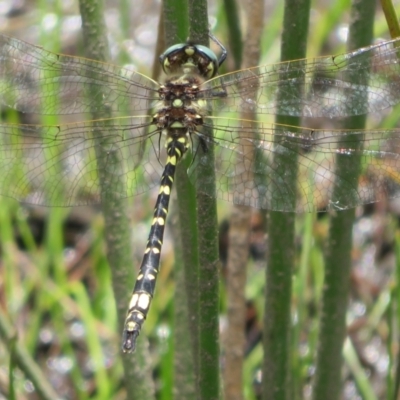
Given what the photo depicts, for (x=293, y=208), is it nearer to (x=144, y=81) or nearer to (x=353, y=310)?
(x=144, y=81)

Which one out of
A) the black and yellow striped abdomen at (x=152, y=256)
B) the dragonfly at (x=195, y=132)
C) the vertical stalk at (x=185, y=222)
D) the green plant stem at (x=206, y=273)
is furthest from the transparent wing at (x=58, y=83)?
the green plant stem at (x=206, y=273)

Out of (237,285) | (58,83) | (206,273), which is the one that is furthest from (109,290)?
(206,273)

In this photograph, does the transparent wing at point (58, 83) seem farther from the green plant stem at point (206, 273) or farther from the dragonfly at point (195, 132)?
the green plant stem at point (206, 273)

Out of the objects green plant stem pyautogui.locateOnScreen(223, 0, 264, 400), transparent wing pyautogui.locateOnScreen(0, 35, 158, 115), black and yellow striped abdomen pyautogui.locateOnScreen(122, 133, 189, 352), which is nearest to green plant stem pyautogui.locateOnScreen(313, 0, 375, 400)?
green plant stem pyautogui.locateOnScreen(223, 0, 264, 400)

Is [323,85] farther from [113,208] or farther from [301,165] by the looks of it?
[113,208]

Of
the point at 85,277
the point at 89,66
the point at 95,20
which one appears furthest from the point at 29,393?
the point at 95,20

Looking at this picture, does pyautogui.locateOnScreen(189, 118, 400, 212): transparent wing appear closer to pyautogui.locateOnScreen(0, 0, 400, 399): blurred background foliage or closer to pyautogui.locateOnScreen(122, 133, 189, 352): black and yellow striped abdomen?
pyautogui.locateOnScreen(122, 133, 189, 352): black and yellow striped abdomen
